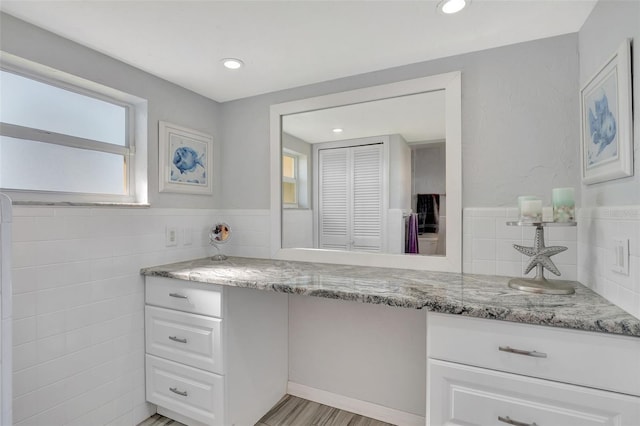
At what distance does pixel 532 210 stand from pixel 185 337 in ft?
5.97

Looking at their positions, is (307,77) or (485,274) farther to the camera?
(307,77)

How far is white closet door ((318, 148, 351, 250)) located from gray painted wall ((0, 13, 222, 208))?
0.89 m

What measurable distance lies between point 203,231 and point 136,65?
1.12m

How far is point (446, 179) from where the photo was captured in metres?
1.70

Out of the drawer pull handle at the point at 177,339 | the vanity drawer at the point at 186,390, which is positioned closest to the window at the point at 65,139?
the drawer pull handle at the point at 177,339

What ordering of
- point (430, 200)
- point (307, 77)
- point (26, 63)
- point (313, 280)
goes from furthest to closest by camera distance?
point (307, 77) < point (430, 200) < point (313, 280) < point (26, 63)

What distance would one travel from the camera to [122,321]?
1.75 metres

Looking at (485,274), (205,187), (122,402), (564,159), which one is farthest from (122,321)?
(564,159)

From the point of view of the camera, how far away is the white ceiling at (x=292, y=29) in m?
1.29

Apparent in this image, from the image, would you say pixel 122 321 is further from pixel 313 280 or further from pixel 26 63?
pixel 26 63

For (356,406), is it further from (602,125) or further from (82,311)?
(602,125)

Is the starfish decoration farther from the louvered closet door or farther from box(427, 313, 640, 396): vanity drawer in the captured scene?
the louvered closet door

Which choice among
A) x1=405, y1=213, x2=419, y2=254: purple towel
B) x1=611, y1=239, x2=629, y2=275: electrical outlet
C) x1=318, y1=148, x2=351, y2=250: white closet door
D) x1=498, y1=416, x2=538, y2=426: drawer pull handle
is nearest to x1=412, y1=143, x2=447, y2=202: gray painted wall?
x1=405, y1=213, x2=419, y2=254: purple towel

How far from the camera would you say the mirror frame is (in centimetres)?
167
